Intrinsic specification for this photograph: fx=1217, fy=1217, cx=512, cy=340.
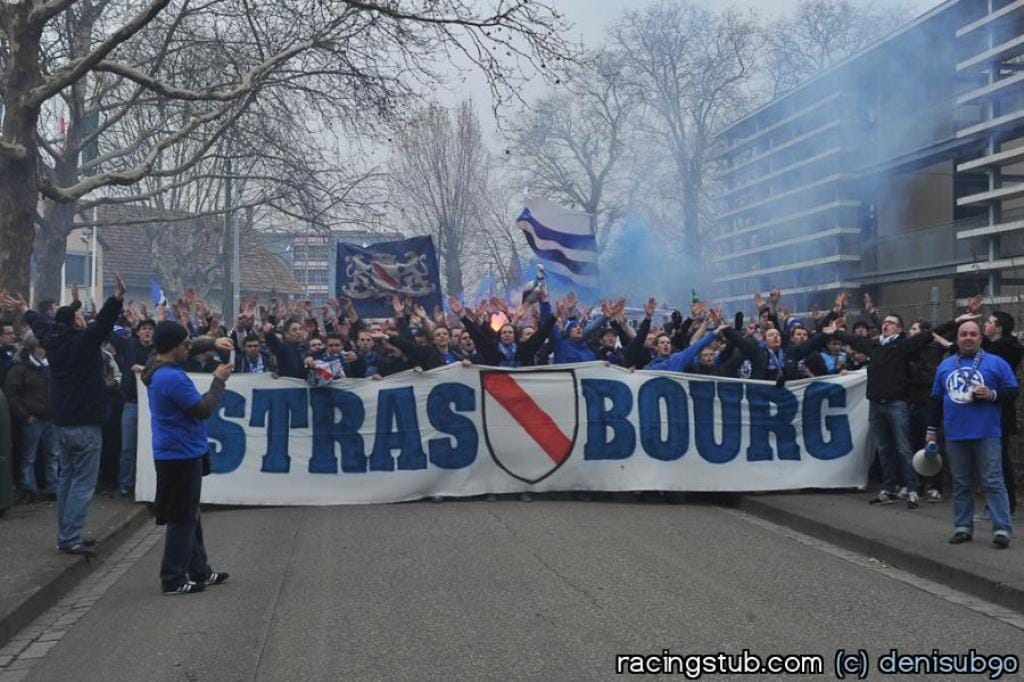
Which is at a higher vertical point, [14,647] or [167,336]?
[167,336]

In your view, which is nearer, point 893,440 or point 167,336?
point 167,336

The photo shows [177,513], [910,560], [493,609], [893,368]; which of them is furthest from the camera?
[893,368]

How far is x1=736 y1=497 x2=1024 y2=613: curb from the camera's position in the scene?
24.7ft

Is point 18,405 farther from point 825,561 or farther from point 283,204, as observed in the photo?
point 283,204

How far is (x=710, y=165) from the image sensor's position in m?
45.6

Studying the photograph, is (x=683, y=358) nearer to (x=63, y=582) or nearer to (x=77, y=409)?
(x=77, y=409)

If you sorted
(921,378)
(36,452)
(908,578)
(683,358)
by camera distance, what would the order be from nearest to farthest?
(908,578)
(921,378)
(36,452)
(683,358)

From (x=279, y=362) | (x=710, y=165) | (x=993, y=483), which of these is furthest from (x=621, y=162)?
(x=993, y=483)

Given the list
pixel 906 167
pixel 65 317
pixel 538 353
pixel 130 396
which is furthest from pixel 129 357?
pixel 906 167

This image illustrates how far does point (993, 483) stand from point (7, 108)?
1329cm

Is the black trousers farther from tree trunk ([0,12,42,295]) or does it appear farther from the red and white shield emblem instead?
tree trunk ([0,12,42,295])

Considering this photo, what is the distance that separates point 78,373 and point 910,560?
616 cm

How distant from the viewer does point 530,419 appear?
1272 cm

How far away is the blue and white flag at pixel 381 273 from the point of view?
55.8 ft
